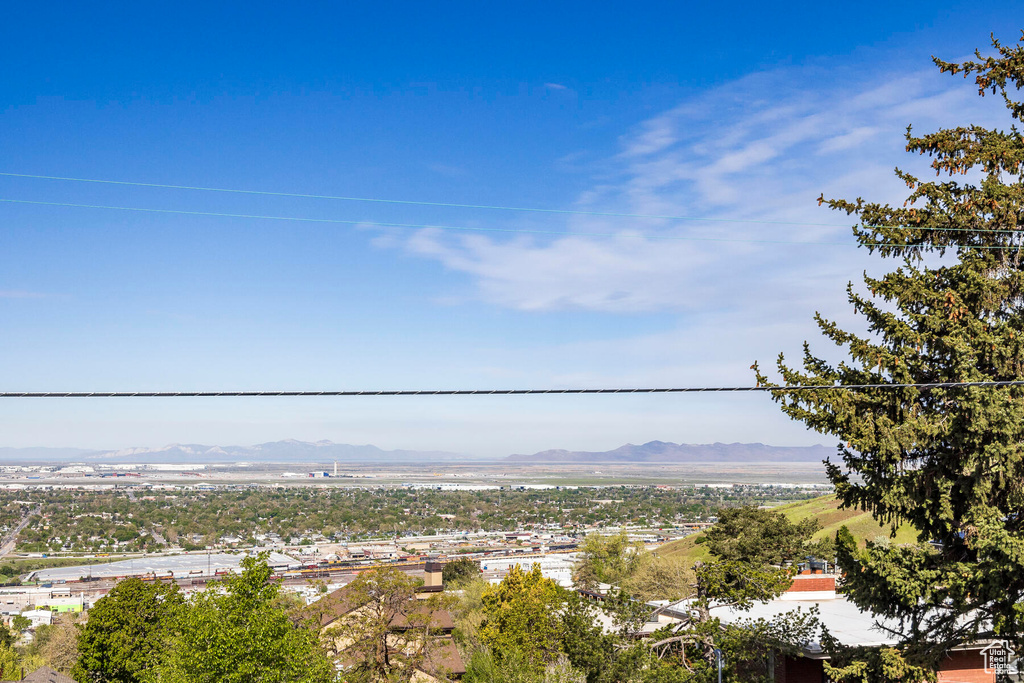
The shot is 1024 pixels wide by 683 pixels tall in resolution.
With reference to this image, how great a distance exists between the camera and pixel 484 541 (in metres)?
145

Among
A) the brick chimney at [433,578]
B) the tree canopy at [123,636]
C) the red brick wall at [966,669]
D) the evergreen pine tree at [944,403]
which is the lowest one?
the brick chimney at [433,578]

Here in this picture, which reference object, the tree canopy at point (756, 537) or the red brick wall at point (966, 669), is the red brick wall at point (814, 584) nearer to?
the red brick wall at point (966, 669)

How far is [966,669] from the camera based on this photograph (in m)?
→ 21.0

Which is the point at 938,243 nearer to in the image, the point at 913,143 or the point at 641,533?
the point at 913,143

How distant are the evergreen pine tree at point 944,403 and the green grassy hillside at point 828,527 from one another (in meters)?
49.6

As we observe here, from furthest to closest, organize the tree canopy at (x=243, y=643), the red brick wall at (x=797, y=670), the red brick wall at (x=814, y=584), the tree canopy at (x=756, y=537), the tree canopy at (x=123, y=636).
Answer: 1. the tree canopy at (x=756, y=537)
2. the tree canopy at (x=123, y=636)
3. the red brick wall at (x=814, y=584)
4. the red brick wall at (x=797, y=670)
5. the tree canopy at (x=243, y=643)

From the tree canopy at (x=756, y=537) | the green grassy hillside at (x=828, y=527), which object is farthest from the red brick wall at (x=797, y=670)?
the green grassy hillside at (x=828, y=527)

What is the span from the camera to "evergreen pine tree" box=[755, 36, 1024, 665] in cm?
1516

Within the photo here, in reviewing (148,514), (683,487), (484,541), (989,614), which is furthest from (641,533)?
(989,614)

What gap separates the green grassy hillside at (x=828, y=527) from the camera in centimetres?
6929

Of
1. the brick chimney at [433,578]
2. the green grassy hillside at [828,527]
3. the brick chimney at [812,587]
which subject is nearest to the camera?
the brick chimney at [812,587]

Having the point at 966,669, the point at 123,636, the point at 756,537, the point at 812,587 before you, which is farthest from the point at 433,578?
the point at 966,669

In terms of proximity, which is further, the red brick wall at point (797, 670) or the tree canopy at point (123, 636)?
the tree canopy at point (123, 636)

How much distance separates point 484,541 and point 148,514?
247 feet
